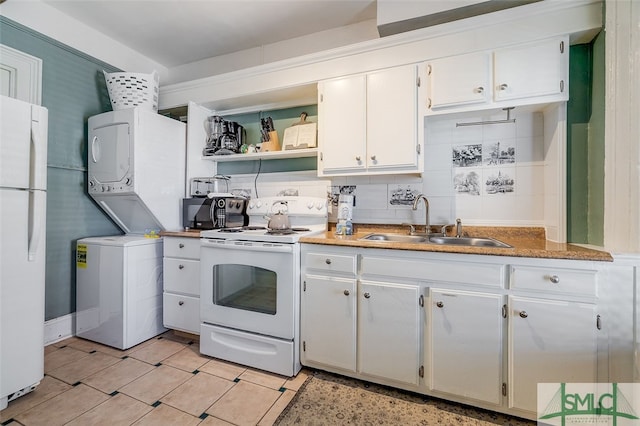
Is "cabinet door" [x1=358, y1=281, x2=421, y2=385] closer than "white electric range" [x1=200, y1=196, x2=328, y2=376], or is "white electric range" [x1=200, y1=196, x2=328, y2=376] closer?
"cabinet door" [x1=358, y1=281, x2=421, y2=385]

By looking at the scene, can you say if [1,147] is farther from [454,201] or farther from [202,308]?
[454,201]

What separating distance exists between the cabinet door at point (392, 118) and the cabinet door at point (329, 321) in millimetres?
922

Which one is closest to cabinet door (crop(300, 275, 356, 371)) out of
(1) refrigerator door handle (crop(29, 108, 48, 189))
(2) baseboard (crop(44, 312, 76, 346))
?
(1) refrigerator door handle (crop(29, 108, 48, 189))

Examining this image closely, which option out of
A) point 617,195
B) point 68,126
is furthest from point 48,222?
point 617,195

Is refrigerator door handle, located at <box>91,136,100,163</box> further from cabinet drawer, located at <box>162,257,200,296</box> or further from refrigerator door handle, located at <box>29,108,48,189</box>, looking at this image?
cabinet drawer, located at <box>162,257,200,296</box>

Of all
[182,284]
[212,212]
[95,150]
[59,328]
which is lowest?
[59,328]

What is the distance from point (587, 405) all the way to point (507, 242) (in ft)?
2.93

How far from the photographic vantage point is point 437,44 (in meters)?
1.83

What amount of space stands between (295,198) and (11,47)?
242 cm

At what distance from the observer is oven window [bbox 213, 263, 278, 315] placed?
6.15ft

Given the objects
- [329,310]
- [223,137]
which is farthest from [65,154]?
[329,310]

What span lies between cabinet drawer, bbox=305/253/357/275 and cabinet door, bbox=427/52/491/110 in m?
1.21

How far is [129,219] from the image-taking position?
2633mm

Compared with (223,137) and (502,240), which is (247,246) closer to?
(223,137)
